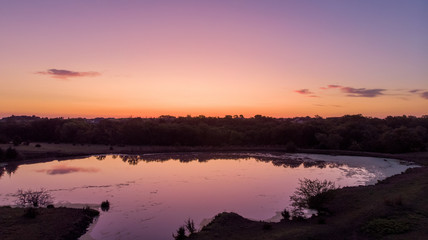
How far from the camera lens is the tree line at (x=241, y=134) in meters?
61.9

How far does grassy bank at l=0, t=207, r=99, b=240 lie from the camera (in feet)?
54.2

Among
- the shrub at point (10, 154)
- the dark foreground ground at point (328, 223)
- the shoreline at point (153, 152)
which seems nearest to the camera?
the dark foreground ground at point (328, 223)

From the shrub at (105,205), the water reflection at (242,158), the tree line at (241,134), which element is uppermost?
the tree line at (241,134)

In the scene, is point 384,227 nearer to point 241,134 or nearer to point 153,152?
point 153,152

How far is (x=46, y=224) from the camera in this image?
1820 centimetres

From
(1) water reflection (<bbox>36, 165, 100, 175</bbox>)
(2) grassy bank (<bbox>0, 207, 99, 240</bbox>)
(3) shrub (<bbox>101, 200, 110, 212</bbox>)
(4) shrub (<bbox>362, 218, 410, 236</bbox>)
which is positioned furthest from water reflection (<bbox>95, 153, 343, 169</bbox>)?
(4) shrub (<bbox>362, 218, 410, 236</bbox>)

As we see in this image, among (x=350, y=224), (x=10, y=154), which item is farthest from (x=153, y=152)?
(x=350, y=224)

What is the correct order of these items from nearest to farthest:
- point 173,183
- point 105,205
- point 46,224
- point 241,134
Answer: point 46,224 → point 105,205 → point 173,183 → point 241,134

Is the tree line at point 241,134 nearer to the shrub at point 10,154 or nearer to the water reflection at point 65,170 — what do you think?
the shrub at point 10,154

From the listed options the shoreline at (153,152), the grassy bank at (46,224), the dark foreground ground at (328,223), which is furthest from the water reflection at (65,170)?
the dark foreground ground at (328,223)

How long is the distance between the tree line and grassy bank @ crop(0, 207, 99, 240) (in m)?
49.1

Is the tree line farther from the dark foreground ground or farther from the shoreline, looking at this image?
the dark foreground ground

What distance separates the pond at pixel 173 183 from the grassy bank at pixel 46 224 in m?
0.89

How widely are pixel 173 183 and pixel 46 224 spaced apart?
16.3m
